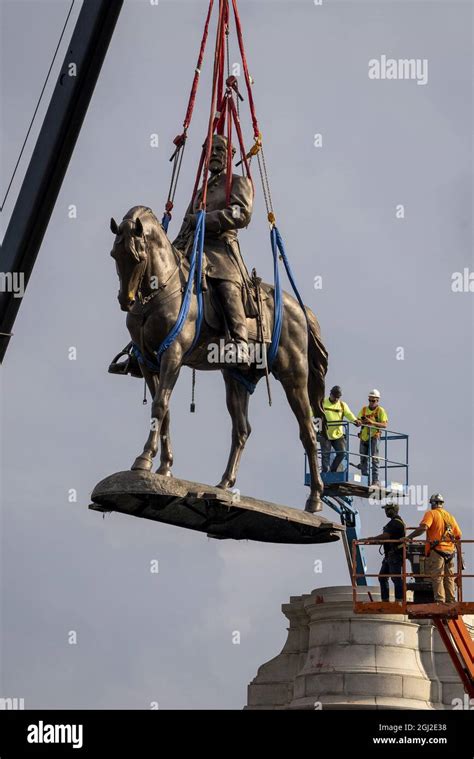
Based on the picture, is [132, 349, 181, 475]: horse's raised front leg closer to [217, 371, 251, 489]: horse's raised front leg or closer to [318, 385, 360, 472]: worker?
[217, 371, 251, 489]: horse's raised front leg

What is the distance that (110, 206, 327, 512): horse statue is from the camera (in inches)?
1176

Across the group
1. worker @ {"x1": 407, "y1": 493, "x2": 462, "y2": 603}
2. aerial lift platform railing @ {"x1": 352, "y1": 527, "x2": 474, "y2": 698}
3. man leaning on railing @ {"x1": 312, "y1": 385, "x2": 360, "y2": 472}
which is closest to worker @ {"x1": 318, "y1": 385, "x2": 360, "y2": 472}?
man leaning on railing @ {"x1": 312, "y1": 385, "x2": 360, "y2": 472}

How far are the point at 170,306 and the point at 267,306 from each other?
2474 millimetres

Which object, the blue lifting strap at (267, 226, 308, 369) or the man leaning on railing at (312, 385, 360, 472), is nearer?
the blue lifting strap at (267, 226, 308, 369)

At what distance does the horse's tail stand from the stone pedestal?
1099cm

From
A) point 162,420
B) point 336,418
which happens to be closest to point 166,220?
point 162,420

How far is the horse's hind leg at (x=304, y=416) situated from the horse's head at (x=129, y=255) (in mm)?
3943

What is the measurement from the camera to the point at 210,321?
31438 millimetres

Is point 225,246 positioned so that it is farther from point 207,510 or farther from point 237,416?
point 207,510

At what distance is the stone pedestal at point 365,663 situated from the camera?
44.2m

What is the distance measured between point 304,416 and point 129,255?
5164mm

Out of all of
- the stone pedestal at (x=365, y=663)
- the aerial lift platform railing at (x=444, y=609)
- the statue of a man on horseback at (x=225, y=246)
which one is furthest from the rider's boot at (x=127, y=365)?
the stone pedestal at (x=365, y=663)

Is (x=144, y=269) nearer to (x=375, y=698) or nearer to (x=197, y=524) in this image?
(x=197, y=524)
